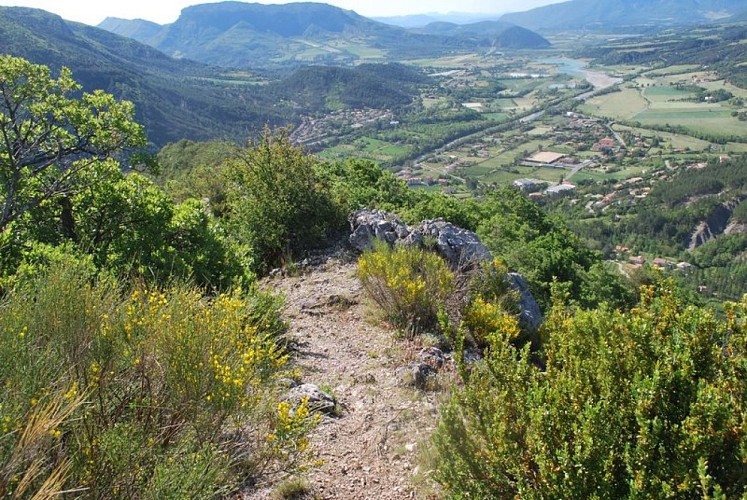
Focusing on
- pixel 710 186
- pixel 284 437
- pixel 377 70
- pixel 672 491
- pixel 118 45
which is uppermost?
pixel 118 45

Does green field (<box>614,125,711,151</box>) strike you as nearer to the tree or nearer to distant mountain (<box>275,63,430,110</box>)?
distant mountain (<box>275,63,430,110</box>)

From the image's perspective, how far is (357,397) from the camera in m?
5.54

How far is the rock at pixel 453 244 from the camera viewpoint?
9.07 m

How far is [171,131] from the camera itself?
90.8m

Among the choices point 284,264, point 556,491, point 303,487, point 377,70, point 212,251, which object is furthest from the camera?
point 377,70

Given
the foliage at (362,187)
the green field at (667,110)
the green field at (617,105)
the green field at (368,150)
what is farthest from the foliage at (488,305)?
the green field at (617,105)

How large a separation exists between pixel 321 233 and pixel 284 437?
7838mm

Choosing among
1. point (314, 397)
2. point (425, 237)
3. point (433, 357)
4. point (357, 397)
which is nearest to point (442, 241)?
point (425, 237)

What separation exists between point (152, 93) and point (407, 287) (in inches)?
4462

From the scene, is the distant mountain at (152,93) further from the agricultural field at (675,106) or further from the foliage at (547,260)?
the agricultural field at (675,106)

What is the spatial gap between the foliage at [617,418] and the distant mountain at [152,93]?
266ft

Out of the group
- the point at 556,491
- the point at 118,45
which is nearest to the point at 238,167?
the point at 556,491

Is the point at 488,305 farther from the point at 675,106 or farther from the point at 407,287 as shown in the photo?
the point at 675,106

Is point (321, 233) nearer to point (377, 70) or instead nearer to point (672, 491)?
point (672, 491)
